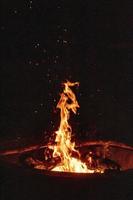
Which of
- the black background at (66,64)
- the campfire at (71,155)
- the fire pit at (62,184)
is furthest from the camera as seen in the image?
the black background at (66,64)

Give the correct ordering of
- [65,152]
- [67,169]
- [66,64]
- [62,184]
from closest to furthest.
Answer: [62,184] → [67,169] → [65,152] → [66,64]

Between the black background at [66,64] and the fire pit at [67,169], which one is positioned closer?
the fire pit at [67,169]

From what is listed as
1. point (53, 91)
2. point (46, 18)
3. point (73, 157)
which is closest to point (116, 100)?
point (53, 91)

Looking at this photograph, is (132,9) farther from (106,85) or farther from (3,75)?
(3,75)

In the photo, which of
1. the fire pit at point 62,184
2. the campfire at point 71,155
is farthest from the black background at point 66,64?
the fire pit at point 62,184

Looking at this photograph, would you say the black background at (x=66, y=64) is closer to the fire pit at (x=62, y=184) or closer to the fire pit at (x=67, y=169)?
the fire pit at (x=67, y=169)

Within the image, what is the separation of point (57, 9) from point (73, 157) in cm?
121

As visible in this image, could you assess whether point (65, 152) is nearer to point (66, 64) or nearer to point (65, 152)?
point (65, 152)

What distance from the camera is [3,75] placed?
4.26 m

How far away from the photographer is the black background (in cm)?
401

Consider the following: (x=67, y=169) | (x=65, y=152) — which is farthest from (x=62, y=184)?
(x=65, y=152)

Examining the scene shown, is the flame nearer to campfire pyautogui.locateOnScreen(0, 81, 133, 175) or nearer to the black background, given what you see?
campfire pyautogui.locateOnScreen(0, 81, 133, 175)

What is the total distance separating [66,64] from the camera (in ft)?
13.8

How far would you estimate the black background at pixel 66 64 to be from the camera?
401 cm
